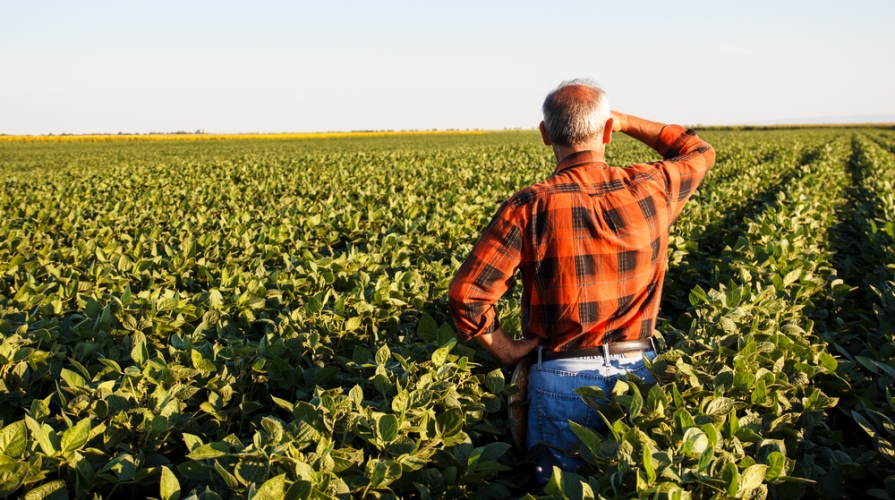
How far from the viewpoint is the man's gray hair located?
7.18 feet

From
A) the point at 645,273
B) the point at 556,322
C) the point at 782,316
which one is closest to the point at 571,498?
the point at 556,322

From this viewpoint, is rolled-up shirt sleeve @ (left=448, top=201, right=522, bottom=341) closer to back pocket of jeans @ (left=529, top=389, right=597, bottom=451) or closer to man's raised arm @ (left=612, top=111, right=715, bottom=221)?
back pocket of jeans @ (left=529, top=389, right=597, bottom=451)

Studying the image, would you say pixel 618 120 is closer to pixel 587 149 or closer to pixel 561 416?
pixel 587 149

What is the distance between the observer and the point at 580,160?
7.44 feet

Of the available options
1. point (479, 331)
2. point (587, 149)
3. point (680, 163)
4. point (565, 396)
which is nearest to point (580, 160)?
point (587, 149)

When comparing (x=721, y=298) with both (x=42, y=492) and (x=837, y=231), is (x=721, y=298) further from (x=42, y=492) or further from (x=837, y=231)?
(x=837, y=231)

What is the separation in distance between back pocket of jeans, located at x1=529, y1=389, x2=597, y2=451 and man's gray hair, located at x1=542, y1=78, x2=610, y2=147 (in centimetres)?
97

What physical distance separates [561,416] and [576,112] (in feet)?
3.77

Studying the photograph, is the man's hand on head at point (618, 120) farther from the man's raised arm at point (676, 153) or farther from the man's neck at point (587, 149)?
the man's neck at point (587, 149)

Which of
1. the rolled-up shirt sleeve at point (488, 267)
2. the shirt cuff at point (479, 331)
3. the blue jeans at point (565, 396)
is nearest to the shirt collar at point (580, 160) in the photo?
the rolled-up shirt sleeve at point (488, 267)

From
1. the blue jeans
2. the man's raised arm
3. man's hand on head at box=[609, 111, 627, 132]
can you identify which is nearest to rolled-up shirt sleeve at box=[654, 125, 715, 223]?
the man's raised arm

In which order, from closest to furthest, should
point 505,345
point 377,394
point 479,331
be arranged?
point 479,331 < point 505,345 < point 377,394

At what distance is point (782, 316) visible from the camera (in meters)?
3.41

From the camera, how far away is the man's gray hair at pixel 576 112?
219 centimetres
